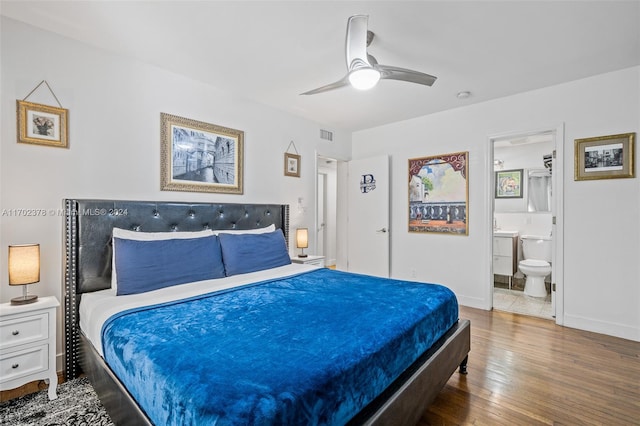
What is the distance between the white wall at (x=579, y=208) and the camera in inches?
117

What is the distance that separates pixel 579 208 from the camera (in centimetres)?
322

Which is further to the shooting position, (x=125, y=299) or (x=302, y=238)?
(x=302, y=238)

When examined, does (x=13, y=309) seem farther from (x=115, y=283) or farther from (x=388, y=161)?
(x=388, y=161)

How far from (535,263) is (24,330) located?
561 centimetres

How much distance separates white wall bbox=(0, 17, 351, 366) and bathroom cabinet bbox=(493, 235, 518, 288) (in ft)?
13.9

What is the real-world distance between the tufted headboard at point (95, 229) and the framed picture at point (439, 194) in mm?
3038

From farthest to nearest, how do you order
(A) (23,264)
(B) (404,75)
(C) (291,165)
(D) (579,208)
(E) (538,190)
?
(E) (538,190), (C) (291,165), (D) (579,208), (B) (404,75), (A) (23,264)

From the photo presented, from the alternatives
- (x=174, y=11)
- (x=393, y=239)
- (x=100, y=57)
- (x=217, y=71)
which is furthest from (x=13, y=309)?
(x=393, y=239)

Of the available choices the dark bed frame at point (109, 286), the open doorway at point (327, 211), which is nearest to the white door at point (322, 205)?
the open doorway at point (327, 211)

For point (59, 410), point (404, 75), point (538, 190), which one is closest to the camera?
point (59, 410)

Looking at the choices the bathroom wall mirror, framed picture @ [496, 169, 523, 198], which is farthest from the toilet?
framed picture @ [496, 169, 523, 198]

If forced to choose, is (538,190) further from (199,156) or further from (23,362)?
(23,362)

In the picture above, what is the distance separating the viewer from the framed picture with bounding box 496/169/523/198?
530 centimetres

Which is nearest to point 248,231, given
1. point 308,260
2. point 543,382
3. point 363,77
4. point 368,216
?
point 308,260
